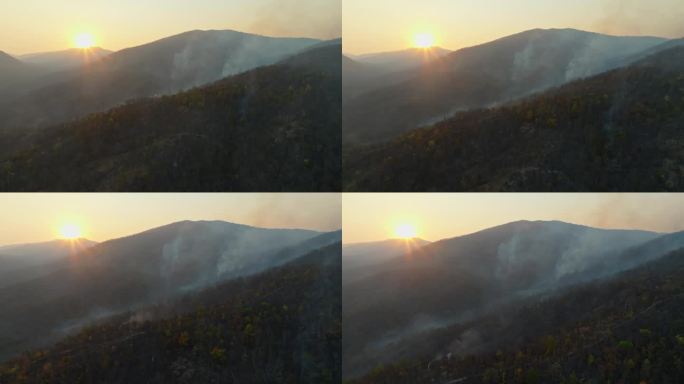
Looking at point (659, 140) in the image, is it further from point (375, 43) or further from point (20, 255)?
point (20, 255)

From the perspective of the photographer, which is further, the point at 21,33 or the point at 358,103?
the point at 358,103

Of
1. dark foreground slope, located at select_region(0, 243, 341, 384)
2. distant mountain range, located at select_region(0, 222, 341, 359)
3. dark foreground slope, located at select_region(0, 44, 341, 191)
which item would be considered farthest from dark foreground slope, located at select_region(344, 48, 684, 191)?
distant mountain range, located at select_region(0, 222, 341, 359)

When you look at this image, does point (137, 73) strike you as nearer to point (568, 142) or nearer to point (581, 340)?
point (568, 142)

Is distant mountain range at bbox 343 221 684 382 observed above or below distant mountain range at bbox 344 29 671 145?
below

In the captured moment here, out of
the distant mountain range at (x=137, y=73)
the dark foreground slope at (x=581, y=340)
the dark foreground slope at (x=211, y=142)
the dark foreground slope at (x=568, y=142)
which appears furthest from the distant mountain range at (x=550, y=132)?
the distant mountain range at (x=137, y=73)

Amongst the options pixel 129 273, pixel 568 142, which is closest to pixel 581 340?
pixel 568 142

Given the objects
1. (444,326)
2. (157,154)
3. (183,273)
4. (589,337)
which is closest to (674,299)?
(589,337)

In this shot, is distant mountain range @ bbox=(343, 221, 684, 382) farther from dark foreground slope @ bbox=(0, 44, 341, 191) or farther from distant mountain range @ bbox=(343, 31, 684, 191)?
dark foreground slope @ bbox=(0, 44, 341, 191)
